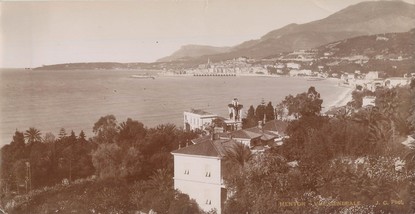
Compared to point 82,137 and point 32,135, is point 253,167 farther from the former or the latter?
point 32,135

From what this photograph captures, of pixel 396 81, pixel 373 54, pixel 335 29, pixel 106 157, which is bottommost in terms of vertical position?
pixel 106 157

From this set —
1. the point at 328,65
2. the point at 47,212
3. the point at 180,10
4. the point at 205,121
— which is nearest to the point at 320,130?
the point at 328,65

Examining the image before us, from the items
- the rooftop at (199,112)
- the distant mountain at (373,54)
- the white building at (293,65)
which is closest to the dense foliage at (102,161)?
the rooftop at (199,112)

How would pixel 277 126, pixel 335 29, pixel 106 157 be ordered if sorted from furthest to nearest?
1. pixel 277 126
2. pixel 106 157
3. pixel 335 29

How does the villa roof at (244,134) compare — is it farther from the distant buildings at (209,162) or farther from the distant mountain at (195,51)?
the distant mountain at (195,51)

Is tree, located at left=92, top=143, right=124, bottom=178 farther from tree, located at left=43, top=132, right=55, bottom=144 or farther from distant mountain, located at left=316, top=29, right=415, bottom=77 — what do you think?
distant mountain, located at left=316, top=29, right=415, bottom=77

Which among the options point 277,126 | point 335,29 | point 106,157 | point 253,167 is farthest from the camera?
point 277,126

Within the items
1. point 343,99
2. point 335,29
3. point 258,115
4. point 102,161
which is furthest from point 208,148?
point 335,29
